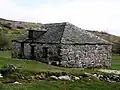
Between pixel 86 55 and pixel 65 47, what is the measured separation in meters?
3.67

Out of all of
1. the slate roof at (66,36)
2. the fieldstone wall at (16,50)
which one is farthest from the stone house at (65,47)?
the fieldstone wall at (16,50)

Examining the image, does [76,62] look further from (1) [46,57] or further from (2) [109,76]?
(2) [109,76]

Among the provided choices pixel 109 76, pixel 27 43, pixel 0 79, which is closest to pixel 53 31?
pixel 27 43

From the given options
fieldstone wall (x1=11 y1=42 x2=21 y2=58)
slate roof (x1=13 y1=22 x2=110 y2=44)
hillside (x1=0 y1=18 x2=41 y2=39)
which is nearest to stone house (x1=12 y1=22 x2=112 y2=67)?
slate roof (x1=13 y1=22 x2=110 y2=44)

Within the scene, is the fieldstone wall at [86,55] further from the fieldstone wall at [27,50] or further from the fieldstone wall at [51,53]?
the fieldstone wall at [27,50]

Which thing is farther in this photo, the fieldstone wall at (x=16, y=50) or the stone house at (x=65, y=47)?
the fieldstone wall at (x=16, y=50)

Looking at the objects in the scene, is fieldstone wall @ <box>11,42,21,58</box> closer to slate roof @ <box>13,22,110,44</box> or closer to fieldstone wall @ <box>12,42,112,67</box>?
slate roof @ <box>13,22,110,44</box>

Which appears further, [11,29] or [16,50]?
[11,29]

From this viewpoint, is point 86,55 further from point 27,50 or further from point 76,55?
point 27,50

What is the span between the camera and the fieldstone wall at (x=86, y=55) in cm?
4631

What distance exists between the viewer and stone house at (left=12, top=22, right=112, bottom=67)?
46438 millimetres

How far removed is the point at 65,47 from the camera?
46125 millimetres

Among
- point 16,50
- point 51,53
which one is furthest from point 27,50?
point 51,53

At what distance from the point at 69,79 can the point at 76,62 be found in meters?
16.6
